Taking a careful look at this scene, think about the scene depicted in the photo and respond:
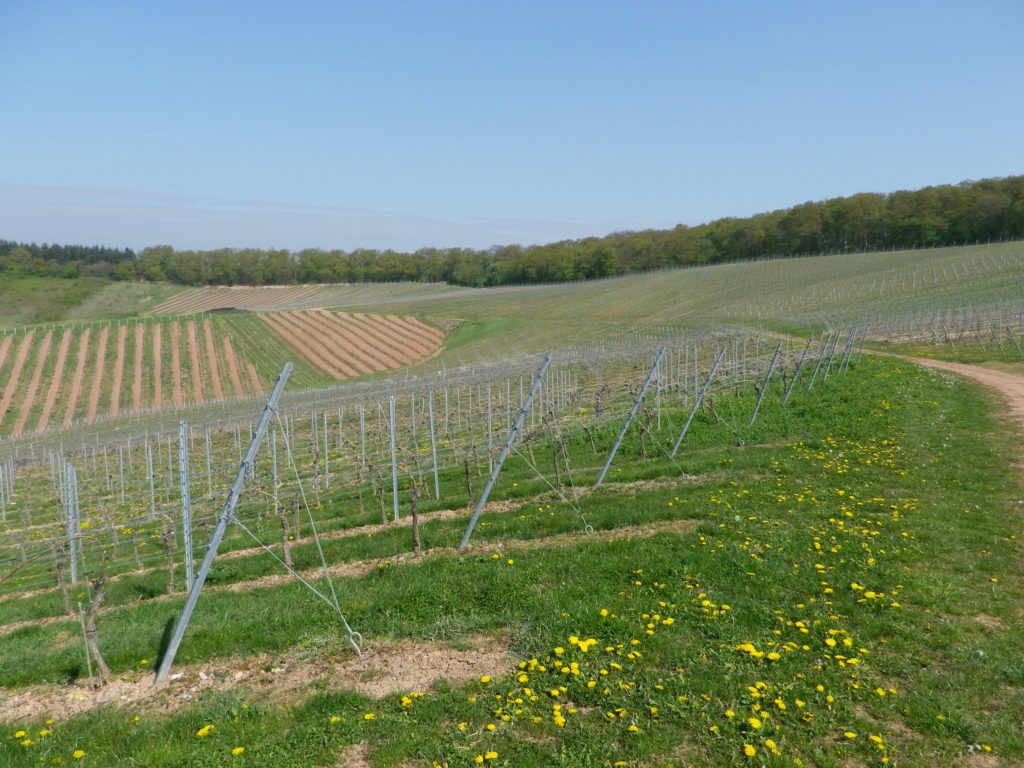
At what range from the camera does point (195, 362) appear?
50500 mm

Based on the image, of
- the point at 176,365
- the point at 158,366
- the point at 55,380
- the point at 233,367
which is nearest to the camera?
the point at 55,380

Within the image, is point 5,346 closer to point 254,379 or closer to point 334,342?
point 254,379

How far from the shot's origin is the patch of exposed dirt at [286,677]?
5.45 metres

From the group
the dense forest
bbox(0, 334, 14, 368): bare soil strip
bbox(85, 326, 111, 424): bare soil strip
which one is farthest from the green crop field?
the dense forest

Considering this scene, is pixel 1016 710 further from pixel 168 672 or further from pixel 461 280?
pixel 461 280

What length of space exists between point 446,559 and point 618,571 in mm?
2393

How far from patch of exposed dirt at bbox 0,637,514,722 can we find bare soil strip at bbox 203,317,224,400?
1663 inches

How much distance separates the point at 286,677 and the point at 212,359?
169 ft

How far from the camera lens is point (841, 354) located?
27.4 metres

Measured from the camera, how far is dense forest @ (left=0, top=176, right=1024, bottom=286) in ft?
281

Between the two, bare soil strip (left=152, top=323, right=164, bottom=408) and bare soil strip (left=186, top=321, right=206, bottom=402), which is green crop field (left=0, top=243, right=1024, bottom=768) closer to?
bare soil strip (left=152, top=323, right=164, bottom=408)

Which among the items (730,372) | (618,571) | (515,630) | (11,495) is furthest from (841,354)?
(11,495)

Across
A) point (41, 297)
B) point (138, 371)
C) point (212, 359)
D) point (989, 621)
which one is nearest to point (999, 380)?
point (989, 621)

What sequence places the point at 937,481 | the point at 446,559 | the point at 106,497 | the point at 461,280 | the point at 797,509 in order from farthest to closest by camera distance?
1. the point at 461,280
2. the point at 106,497
3. the point at 937,481
4. the point at 797,509
5. the point at 446,559
